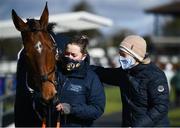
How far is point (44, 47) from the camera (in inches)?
221

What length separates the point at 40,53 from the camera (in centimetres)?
557

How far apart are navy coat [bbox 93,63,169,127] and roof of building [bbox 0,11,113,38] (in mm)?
11071

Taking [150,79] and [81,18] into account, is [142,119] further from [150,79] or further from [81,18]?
[81,18]

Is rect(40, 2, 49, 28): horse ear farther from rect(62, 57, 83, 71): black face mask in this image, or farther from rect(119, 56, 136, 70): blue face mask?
rect(119, 56, 136, 70): blue face mask

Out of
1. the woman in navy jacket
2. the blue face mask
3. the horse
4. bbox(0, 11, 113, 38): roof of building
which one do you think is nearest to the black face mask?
the woman in navy jacket

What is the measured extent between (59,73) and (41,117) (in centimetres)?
43

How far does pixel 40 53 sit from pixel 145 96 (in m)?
1.17

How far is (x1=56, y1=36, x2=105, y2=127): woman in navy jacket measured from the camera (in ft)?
20.0

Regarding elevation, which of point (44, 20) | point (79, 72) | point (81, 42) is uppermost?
point (44, 20)

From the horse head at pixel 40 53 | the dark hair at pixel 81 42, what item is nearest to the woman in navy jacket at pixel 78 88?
the dark hair at pixel 81 42

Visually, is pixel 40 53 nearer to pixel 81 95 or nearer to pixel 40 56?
pixel 40 56

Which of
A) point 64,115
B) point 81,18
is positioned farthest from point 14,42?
point 64,115

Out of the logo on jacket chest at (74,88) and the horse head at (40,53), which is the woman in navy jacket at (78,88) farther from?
the horse head at (40,53)

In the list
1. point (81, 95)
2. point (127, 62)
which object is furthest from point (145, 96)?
point (81, 95)
